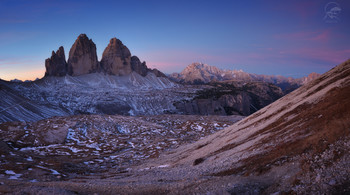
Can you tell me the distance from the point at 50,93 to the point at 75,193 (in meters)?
115

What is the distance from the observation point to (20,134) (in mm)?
40094

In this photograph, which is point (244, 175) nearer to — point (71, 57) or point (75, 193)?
point (75, 193)

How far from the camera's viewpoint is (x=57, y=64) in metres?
149

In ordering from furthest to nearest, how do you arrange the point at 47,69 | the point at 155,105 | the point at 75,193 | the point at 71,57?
the point at 71,57 → the point at 47,69 → the point at 155,105 → the point at 75,193

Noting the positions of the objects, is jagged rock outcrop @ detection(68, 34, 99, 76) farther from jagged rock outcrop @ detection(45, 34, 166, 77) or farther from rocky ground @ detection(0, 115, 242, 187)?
rocky ground @ detection(0, 115, 242, 187)

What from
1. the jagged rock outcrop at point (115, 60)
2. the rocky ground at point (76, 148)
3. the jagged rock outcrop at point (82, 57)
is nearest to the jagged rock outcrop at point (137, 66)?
the jagged rock outcrop at point (115, 60)

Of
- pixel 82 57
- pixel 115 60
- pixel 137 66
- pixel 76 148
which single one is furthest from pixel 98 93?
pixel 76 148

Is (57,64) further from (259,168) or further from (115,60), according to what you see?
(259,168)

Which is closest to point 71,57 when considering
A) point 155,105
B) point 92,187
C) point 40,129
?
point 155,105

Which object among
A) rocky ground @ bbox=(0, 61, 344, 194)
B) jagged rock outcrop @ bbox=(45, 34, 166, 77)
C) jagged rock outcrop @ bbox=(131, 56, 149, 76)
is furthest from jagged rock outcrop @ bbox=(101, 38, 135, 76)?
rocky ground @ bbox=(0, 61, 344, 194)

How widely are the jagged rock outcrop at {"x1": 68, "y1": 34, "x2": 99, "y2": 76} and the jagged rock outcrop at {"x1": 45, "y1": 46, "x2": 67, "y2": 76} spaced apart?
Answer: 5.72 metres

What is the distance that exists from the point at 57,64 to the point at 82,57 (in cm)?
2000

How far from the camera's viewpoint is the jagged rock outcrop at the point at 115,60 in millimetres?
182250

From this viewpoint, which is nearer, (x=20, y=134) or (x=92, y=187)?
(x=92, y=187)
